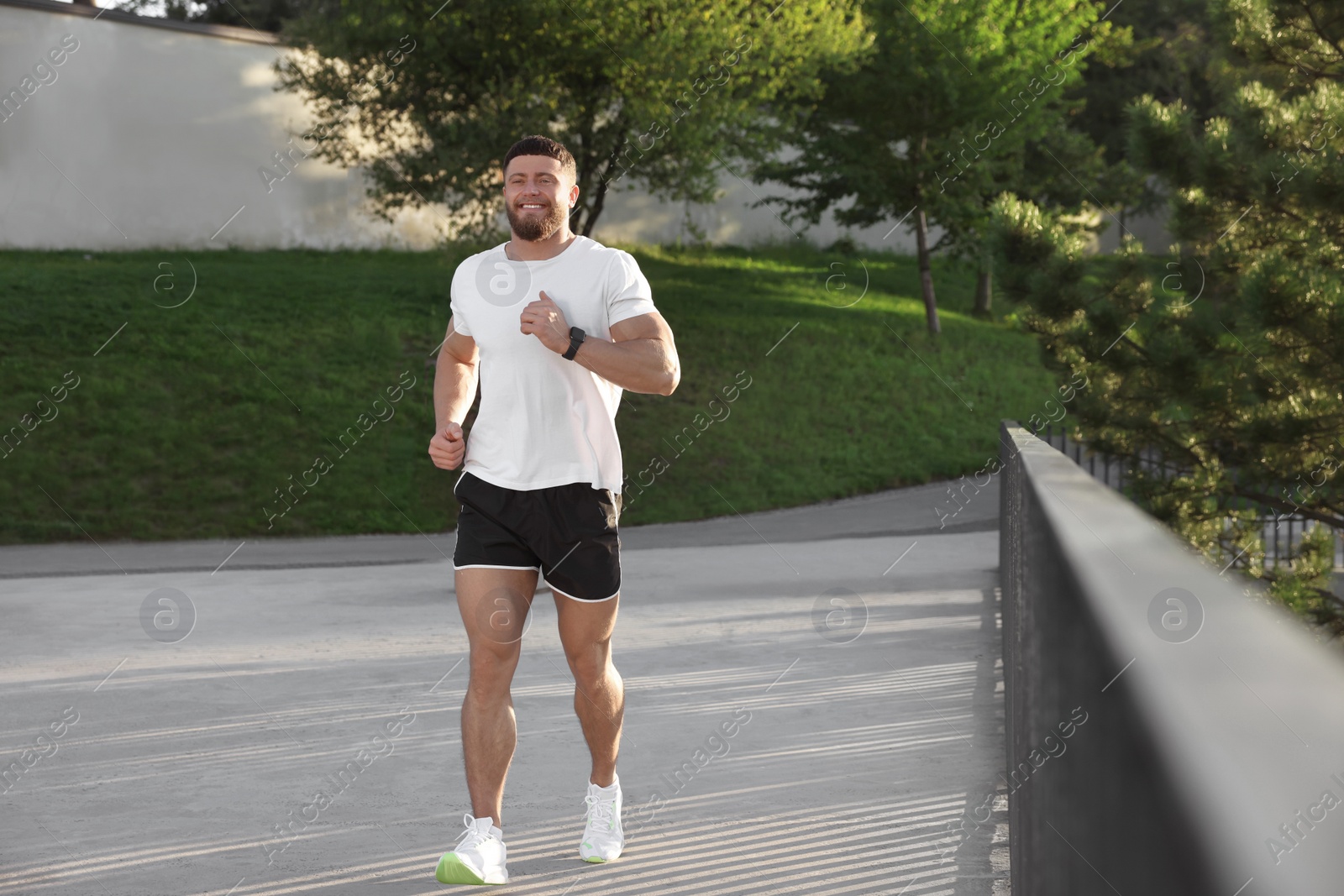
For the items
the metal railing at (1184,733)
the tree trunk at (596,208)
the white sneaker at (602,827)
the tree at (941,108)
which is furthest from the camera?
the tree at (941,108)

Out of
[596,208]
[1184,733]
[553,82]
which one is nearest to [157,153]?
[596,208]

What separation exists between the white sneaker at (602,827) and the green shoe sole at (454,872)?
1.34ft

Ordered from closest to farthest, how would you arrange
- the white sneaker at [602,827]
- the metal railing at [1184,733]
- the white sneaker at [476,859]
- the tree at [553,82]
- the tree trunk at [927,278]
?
the metal railing at [1184,733] < the white sneaker at [476,859] < the white sneaker at [602,827] < the tree at [553,82] < the tree trunk at [927,278]

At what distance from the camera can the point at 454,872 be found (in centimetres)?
408

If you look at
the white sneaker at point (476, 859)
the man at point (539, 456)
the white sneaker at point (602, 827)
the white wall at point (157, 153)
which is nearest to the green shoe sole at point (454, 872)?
the white sneaker at point (476, 859)

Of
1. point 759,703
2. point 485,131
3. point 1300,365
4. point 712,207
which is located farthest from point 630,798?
point 712,207

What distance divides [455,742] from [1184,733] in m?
5.51

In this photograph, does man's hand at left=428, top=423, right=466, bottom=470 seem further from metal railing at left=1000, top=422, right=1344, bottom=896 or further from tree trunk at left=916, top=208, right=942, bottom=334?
tree trunk at left=916, top=208, right=942, bottom=334

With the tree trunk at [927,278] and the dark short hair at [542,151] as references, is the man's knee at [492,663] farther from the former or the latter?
the tree trunk at [927,278]

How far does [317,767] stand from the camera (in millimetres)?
5508

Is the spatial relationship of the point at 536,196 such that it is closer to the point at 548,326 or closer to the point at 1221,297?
the point at 548,326

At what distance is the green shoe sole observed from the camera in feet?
13.4

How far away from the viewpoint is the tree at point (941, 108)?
2592cm

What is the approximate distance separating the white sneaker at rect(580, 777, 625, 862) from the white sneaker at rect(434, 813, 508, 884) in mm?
302
